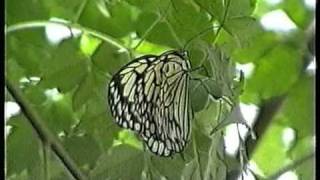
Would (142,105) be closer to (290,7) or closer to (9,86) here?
(9,86)

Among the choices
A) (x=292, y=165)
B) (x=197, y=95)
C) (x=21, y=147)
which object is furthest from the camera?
(x=292, y=165)

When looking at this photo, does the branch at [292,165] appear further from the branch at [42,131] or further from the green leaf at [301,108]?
the branch at [42,131]

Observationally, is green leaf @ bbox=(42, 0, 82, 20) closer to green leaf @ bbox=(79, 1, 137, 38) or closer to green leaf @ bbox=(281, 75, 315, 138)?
green leaf @ bbox=(79, 1, 137, 38)

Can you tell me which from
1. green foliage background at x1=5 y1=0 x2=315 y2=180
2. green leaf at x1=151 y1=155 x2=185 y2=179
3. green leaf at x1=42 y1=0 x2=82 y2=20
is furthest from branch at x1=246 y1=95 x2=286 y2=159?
green leaf at x1=42 y1=0 x2=82 y2=20

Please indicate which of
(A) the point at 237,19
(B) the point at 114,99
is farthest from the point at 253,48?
(B) the point at 114,99

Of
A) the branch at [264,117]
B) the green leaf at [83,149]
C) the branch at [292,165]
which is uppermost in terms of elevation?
the green leaf at [83,149]

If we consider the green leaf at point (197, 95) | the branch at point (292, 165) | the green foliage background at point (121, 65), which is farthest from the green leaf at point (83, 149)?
the branch at point (292, 165)

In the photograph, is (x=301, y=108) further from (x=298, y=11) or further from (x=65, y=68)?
(x=65, y=68)

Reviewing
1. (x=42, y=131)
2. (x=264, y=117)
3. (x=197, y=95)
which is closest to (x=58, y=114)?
(x=42, y=131)
